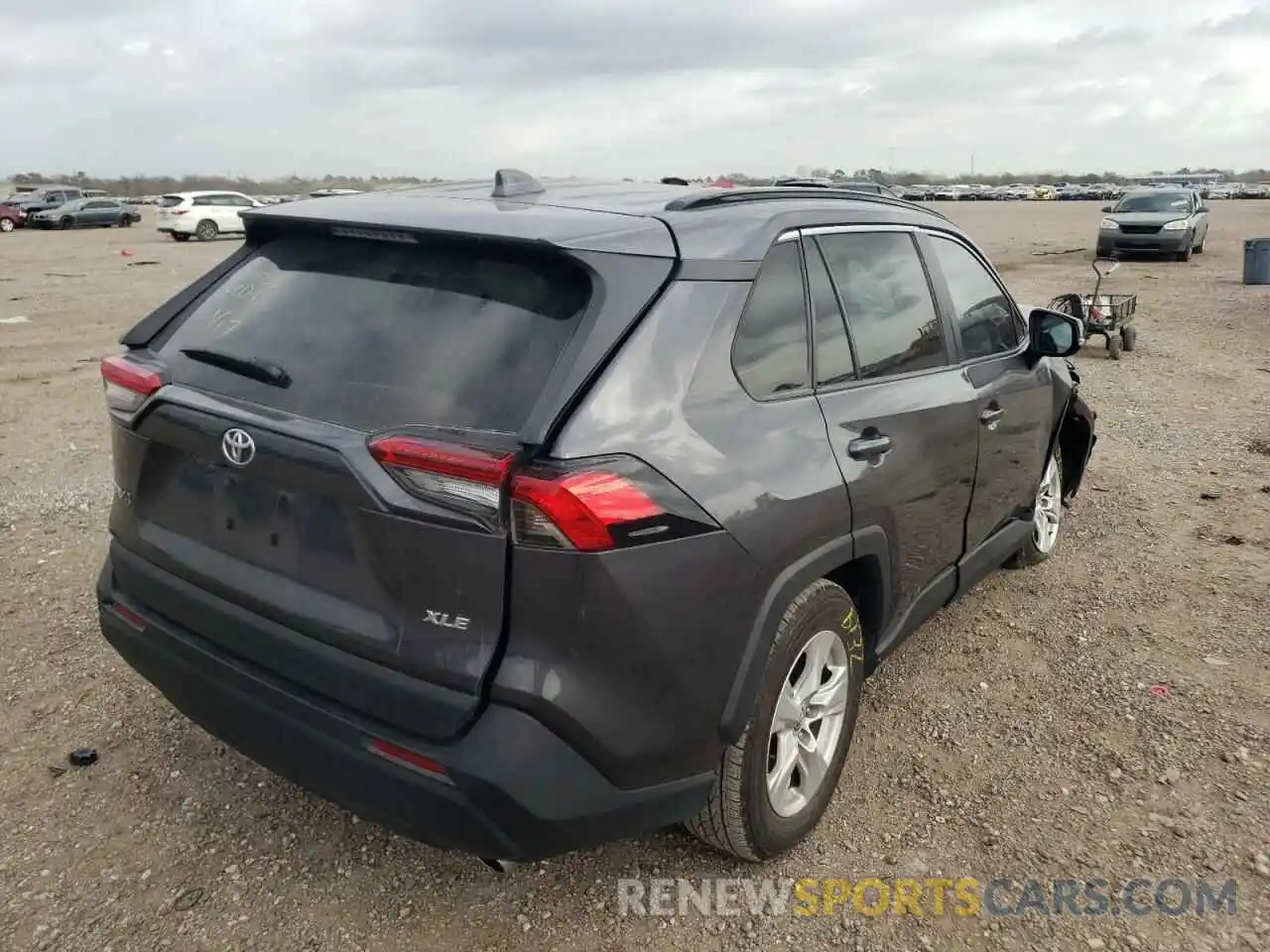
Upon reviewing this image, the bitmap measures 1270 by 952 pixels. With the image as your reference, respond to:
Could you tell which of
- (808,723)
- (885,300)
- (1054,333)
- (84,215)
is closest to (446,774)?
(808,723)

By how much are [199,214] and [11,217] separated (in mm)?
13281

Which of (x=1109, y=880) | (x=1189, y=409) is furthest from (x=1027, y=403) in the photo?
(x=1189, y=409)

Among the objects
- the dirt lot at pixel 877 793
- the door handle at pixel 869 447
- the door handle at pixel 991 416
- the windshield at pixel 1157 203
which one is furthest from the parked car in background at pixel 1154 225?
the door handle at pixel 869 447

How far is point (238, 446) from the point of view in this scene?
7.45 feet

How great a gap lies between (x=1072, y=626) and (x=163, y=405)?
3.76 meters

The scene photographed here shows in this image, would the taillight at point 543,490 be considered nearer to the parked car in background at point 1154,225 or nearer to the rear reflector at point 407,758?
the rear reflector at point 407,758

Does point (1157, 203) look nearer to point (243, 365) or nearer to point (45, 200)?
point (243, 365)

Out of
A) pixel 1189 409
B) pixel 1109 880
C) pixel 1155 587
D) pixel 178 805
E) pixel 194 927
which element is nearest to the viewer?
pixel 194 927

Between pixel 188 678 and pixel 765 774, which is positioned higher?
pixel 188 678

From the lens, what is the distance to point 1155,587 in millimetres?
4594

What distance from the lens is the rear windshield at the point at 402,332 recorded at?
6.96ft

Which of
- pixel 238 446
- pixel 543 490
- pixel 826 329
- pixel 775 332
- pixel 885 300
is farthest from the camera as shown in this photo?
pixel 885 300

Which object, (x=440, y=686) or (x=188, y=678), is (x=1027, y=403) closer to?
(x=440, y=686)

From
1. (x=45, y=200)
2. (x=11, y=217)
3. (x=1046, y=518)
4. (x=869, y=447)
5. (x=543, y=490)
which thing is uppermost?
(x=45, y=200)
